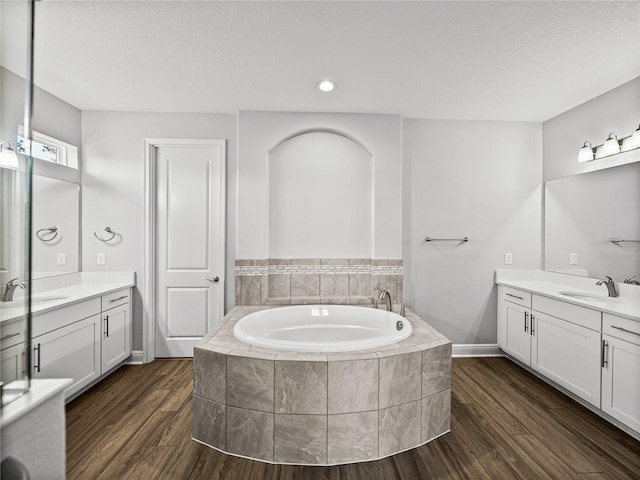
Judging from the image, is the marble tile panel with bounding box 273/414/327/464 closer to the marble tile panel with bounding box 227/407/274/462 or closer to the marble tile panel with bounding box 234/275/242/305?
the marble tile panel with bounding box 227/407/274/462

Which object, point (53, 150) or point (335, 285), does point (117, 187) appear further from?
point (335, 285)

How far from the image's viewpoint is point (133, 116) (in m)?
3.30

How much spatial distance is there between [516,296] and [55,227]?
4.32 meters

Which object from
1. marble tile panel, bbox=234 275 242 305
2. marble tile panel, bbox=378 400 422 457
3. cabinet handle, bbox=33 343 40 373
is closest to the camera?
marble tile panel, bbox=378 400 422 457

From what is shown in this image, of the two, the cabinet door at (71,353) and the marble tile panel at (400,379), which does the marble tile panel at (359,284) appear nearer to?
the marble tile panel at (400,379)

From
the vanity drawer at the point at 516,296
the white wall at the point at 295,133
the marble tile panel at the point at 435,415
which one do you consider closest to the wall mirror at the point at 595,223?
the vanity drawer at the point at 516,296

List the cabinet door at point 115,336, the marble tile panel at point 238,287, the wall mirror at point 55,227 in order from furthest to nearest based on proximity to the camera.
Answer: the marble tile panel at point 238,287 → the cabinet door at point 115,336 → the wall mirror at point 55,227

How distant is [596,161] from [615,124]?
32 centimetres

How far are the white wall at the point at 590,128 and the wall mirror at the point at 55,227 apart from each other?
15.7 ft

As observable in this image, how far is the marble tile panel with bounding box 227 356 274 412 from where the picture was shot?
6.12 feet

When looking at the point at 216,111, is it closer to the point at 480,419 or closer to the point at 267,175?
the point at 267,175

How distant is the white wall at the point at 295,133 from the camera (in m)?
Answer: 3.25

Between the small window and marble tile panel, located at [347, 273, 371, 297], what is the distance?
2916 mm

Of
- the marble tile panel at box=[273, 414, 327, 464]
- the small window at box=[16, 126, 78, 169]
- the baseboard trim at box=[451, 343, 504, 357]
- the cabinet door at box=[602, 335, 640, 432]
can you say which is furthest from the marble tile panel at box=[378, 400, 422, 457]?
the small window at box=[16, 126, 78, 169]
